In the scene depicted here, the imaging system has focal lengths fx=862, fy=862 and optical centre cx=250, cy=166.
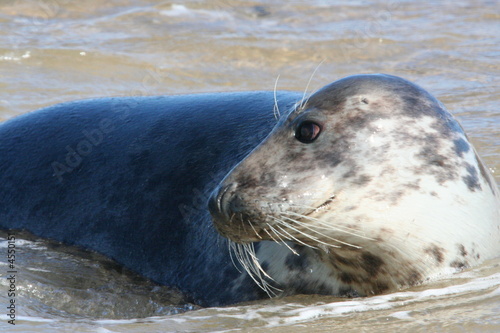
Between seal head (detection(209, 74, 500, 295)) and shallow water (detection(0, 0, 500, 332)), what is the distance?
0.12 meters

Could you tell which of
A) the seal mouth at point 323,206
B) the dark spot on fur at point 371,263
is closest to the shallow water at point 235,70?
the dark spot on fur at point 371,263

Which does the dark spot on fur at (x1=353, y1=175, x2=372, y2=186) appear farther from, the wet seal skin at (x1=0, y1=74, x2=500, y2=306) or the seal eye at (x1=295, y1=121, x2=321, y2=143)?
the seal eye at (x1=295, y1=121, x2=321, y2=143)

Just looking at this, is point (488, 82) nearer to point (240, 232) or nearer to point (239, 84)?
point (239, 84)

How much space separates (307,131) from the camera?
352 centimetres

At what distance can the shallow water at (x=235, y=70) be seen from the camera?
3.43m

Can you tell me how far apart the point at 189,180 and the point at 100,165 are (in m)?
0.67

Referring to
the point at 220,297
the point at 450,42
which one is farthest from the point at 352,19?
the point at 220,297

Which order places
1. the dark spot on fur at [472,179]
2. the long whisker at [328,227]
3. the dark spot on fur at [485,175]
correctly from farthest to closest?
the dark spot on fur at [485,175]
the dark spot on fur at [472,179]
the long whisker at [328,227]

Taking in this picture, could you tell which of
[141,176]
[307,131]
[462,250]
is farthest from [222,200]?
[141,176]

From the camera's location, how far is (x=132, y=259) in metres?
4.56

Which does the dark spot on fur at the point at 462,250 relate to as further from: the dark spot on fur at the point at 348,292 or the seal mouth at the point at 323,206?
the seal mouth at the point at 323,206

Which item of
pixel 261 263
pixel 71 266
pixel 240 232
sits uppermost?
pixel 240 232

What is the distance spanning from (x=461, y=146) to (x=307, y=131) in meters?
0.66

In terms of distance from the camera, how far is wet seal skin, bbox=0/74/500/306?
11.0 feet
